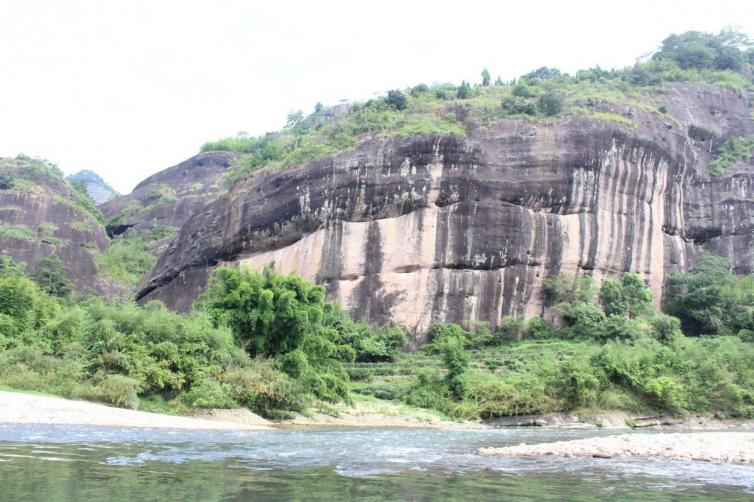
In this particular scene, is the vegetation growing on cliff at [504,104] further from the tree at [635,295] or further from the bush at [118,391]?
the bush at [118,391]

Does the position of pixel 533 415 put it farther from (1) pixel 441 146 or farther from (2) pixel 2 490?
(2) pixel 2 490

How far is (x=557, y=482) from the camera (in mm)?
10758

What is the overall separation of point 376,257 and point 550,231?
1201 cm

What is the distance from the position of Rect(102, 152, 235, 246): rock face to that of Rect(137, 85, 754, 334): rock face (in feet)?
111

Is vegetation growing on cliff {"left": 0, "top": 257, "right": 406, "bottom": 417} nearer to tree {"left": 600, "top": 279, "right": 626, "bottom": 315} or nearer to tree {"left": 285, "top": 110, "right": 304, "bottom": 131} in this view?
tree {"left": 600, "top": 279, "right": 626, "bottom": 315}

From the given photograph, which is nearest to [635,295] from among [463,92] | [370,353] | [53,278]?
[370,353]

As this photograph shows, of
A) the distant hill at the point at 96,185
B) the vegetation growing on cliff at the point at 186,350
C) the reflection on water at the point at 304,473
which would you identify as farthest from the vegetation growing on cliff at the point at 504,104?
the distant hill at the point at 96,185

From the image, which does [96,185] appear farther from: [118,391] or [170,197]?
[118,391]

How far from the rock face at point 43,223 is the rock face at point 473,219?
17.5 metres

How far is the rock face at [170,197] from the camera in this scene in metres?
83.9

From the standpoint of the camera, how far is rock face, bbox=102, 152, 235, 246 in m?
83.9

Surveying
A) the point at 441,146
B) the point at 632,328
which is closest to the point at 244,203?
the point at 441,146

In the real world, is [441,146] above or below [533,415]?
above

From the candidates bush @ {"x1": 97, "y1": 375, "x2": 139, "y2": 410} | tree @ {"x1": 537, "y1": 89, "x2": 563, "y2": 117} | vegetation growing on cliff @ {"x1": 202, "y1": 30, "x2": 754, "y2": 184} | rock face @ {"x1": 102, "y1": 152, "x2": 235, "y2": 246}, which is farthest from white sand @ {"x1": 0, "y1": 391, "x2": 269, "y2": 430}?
rock face @ {"x1": 102, "y1": 152, "x2": 235, "y2": 246}
